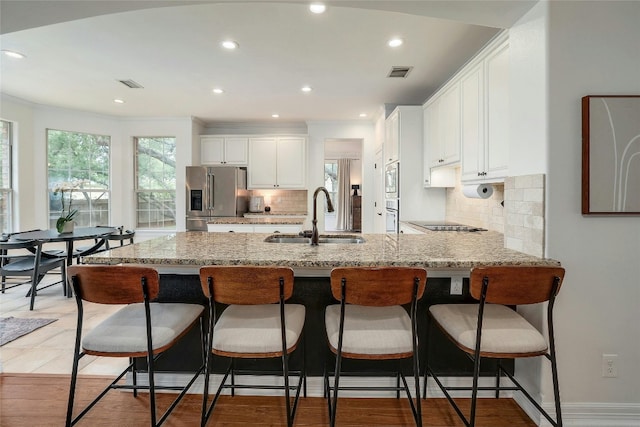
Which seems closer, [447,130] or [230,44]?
[230,44]

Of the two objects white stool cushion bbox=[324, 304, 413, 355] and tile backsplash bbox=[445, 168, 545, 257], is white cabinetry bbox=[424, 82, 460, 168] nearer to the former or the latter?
tile backsplash bbox=[445, 168, 545, 257]

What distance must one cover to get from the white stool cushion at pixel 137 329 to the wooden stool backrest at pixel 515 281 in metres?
1.40

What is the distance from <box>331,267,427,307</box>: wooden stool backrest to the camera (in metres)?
1.38

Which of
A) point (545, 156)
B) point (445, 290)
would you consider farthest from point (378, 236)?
point (545, 156)

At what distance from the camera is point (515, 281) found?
144cm

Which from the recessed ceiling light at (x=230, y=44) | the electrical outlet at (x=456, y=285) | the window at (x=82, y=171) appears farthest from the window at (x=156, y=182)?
the electrical outlet at (x=456, y=285)

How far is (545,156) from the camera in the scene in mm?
1710

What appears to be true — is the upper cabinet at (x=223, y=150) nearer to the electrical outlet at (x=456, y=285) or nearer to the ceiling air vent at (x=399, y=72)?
the ceiling air vent at (x=399, y=72)

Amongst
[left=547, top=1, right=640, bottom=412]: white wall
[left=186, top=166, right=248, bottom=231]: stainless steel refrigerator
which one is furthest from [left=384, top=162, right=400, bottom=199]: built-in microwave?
[left=186, top=166, right=248, bottom=231]: stainless steel refrigerator

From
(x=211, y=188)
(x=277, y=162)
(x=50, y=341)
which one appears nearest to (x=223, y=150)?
(x=211, y=188)

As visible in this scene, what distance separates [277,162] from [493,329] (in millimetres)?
4785

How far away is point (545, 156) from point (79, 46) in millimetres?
3767

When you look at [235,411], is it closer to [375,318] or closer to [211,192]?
[375,318]

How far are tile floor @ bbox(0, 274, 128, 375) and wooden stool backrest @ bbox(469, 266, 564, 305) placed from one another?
2414mm
